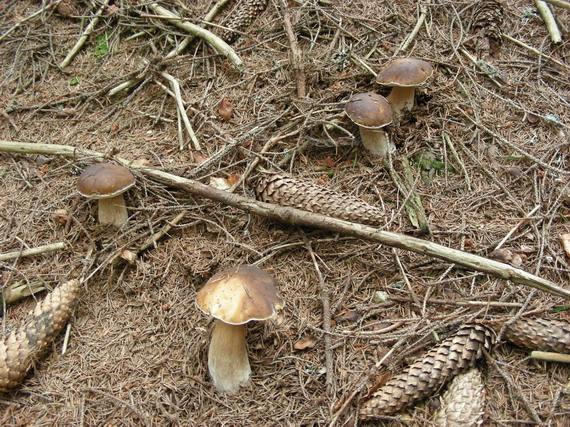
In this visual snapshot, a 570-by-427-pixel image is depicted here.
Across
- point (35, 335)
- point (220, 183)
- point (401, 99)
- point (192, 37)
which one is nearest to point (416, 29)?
point (401, 99)

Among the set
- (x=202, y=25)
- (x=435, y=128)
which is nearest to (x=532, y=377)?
(x=435, y=128)

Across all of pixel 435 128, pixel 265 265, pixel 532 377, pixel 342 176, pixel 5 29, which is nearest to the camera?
pixel 532 377

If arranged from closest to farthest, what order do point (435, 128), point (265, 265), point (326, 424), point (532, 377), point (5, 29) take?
1. point (326, 424)
2. point (532, 377)
3. point (265, 265)
4. point (435, 128)
5. point (5, 29)

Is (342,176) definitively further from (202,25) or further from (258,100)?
(202,25)

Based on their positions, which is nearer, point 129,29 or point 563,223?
point 563,223

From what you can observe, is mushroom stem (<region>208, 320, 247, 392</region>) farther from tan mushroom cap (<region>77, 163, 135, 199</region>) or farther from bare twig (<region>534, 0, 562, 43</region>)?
bare twig (<region>534, 0, 562, 43</region>)

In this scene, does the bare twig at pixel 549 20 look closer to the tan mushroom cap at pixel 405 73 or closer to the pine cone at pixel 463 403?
the tan mushroom cap at pixel 405 73
